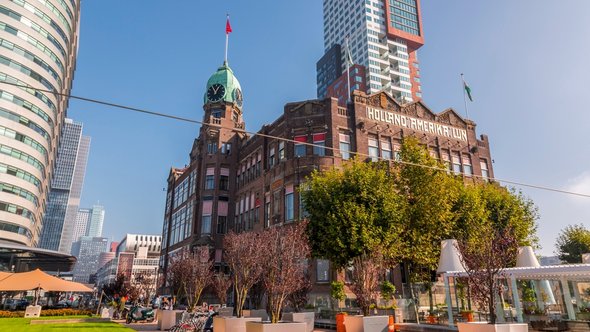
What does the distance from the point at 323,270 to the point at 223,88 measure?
32.9 m

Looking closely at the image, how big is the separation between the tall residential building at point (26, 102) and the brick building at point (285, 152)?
25486 mm

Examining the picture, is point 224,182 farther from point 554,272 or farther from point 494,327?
point 494,327

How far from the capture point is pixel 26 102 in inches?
2494

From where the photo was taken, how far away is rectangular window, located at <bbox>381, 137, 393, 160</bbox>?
37.2 m

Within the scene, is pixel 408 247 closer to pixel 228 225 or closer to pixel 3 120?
pixel 228 225

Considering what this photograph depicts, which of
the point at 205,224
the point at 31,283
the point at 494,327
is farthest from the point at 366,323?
the point at 205,224

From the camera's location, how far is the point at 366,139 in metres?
36.7

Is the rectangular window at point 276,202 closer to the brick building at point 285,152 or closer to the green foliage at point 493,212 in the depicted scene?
the brick building at point 285,152

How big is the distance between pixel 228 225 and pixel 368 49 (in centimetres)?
9669

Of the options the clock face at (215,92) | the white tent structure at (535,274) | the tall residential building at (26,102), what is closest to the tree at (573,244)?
the white tent structure at (535,274)

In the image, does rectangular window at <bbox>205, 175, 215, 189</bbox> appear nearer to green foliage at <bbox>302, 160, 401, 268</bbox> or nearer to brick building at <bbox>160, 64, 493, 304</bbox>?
brick building at <bbox>160, 64, 493, 304</bbox>

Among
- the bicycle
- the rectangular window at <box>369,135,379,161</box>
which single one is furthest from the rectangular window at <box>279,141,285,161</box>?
the bicycle

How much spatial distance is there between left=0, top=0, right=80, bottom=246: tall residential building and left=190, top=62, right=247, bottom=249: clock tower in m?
28.0

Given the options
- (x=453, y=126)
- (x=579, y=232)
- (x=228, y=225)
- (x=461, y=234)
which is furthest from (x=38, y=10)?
(x=579, y=232)
